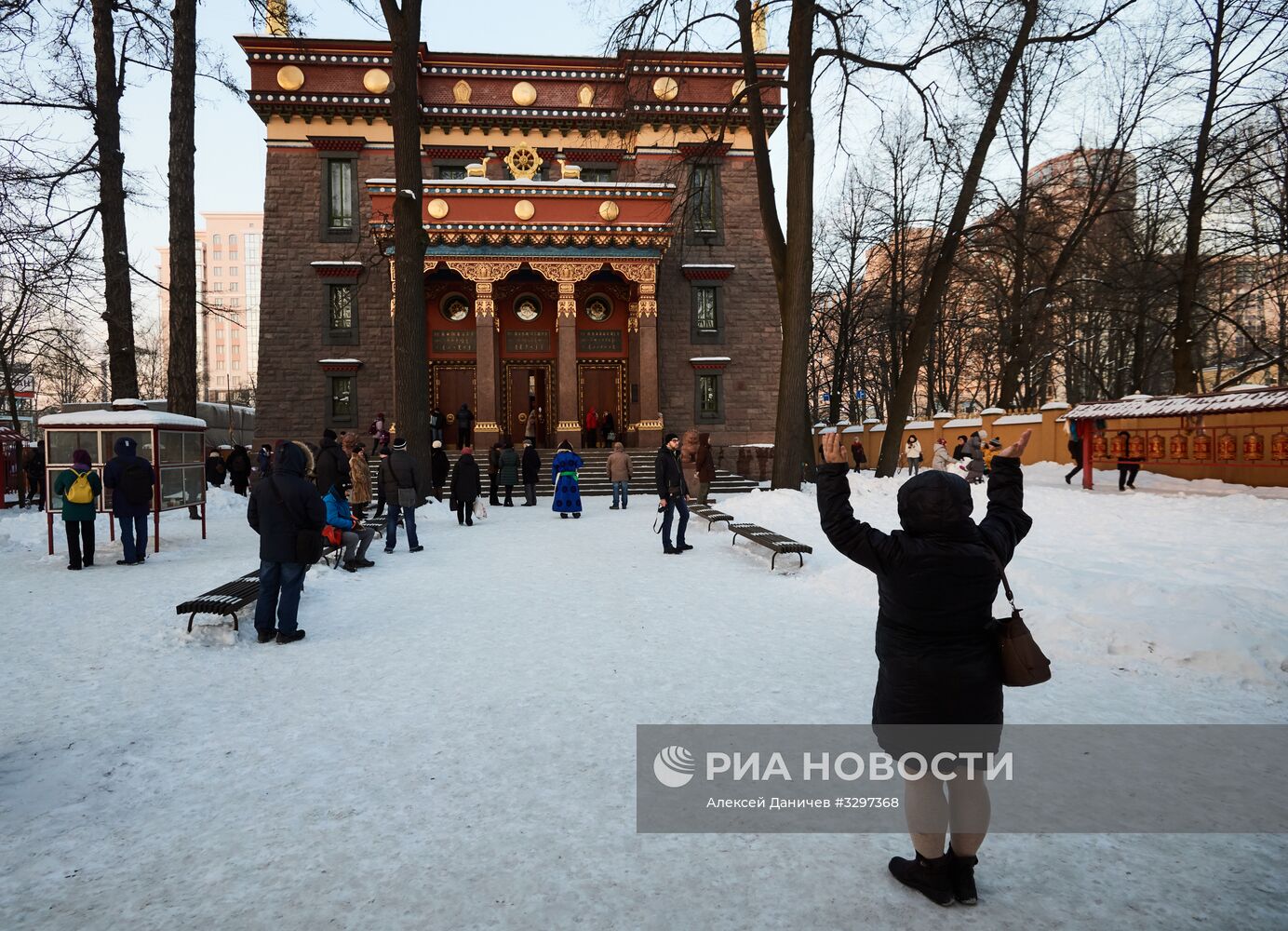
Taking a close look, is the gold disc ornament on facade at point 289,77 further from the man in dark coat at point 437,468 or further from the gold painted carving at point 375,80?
the man in dark coat at point 437,468

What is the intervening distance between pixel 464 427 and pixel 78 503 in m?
14.8

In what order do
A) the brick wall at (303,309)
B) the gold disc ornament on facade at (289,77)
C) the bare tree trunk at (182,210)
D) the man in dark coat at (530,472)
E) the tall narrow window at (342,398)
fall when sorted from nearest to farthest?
the bare tree trunk at (182,210) → the man in dark coat at (530,472) → the gold disc ornament on facade at (289,77) → the brick wall at (303,309) → the tall narrow window at (342,398)

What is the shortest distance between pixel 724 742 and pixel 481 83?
2965cm

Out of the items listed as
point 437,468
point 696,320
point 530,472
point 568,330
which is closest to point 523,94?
point 568,330

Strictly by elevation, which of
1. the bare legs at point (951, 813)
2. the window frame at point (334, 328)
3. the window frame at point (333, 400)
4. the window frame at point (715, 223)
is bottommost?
the bare legs at point (951, 813)

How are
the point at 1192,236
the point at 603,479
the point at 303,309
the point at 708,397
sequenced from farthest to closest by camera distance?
the point at 708,397 < the point at 303,309 < the point at 603,479 < the point at 1192,236

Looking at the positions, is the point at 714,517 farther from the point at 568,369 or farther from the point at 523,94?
the point at 523,94

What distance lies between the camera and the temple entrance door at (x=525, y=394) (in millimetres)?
28500

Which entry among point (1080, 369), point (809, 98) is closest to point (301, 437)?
point (809, 98)

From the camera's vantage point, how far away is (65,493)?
991 centimetres

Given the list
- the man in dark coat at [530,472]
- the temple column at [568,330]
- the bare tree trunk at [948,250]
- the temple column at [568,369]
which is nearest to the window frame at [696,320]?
the temple column at [568,330]

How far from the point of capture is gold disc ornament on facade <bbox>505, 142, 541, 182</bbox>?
84.1ft

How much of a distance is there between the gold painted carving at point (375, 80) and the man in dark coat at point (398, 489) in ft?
68.7

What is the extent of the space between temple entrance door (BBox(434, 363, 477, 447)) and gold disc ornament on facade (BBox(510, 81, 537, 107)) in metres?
10.0
